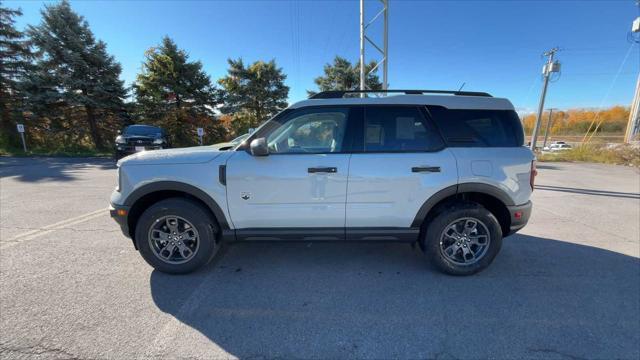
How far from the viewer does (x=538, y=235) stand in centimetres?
421

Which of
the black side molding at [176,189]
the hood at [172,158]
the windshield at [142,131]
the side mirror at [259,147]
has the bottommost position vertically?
the black side molding at [176,189]

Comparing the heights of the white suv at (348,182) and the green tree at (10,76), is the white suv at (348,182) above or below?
below

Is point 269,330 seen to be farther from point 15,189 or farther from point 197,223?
point 15,189


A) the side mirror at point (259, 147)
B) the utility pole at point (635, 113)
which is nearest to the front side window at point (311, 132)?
the side mirror at point (259, 147)

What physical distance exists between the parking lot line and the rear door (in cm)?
466

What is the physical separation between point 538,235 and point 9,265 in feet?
23.6

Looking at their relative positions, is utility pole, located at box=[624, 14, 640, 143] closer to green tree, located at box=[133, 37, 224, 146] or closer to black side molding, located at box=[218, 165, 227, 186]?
black side molding, located at box=[218, 165, 227, 186]

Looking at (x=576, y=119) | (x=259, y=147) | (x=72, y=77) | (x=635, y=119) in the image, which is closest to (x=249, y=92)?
(x=72, y=77)

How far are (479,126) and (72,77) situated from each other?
2388 centimetres

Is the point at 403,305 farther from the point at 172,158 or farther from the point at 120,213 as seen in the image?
the point at 120,213

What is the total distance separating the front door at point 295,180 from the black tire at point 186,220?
0.32 metres

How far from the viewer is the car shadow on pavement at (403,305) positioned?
2.03 metres

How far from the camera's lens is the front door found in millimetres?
2807

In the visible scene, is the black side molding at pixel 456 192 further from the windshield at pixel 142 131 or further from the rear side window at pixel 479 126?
the windshield at pixel 142 131
